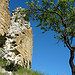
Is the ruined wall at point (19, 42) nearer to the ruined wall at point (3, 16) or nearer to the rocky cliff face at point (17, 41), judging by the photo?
the rocky cliff face at point (17, 41)

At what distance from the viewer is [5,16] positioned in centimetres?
818

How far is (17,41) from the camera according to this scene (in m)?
8.36

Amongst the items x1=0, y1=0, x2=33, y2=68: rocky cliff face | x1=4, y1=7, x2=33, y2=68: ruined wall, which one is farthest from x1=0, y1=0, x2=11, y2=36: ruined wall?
x1=4, y1=7, x2=33, y2=68: ruined wall

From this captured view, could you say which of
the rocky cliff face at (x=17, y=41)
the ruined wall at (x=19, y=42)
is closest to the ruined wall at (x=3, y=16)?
the rocky cliff face at (x=17, y=41)

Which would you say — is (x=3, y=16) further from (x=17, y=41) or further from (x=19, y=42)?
(x=19, y=42)

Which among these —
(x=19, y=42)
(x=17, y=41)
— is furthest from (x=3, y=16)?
(x=19, y=42)

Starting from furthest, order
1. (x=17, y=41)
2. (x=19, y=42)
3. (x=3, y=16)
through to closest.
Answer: (x=19, y=42) < (x=17, y=41) < (x=3, y=16)

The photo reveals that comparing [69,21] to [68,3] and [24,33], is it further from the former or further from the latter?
[24,33]

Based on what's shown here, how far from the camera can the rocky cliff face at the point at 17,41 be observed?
26.0 feet

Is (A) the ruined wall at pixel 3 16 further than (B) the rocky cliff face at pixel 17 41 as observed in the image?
No

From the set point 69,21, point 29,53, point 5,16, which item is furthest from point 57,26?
point 5,16

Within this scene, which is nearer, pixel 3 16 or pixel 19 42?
pixel 3 16

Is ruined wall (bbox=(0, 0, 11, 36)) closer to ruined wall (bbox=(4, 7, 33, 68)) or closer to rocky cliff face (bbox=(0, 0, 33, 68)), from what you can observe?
rocky cliff face (bbox=(0, 0, 33, 68))

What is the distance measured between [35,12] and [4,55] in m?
3.00
